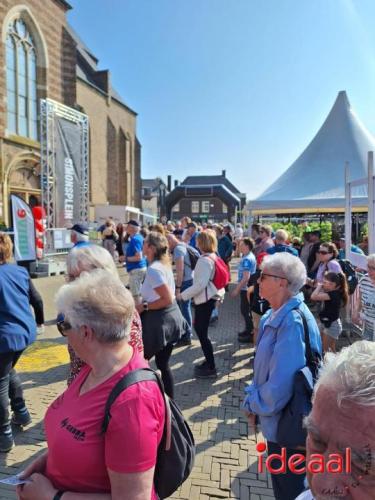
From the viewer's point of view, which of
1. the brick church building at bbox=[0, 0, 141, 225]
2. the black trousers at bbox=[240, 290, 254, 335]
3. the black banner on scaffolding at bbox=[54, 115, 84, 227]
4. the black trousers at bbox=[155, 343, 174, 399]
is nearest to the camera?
the black trousers at bbox=[155, 343, 174, 399]

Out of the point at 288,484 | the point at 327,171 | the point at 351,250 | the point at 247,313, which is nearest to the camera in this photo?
the point at 288,484

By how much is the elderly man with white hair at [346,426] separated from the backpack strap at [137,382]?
2.06 ft

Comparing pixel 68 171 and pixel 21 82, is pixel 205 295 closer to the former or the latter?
pixel 68 171

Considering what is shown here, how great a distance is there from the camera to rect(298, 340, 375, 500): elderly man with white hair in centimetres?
87

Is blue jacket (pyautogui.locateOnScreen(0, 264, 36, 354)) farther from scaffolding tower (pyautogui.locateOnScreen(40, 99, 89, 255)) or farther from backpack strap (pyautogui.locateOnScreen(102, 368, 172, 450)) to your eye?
scaffolding tower (pyautogui.locateOnScreen(40, 99, 89, 255))

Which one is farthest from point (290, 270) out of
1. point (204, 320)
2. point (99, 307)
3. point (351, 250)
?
point (351, 250)

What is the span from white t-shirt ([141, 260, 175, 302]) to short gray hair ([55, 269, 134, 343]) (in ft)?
5.69

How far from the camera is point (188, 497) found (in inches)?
107

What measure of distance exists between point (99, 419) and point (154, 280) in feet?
6.89

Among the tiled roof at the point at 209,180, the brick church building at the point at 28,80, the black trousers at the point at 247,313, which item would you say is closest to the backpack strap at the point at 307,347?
the black trousers at the point at 247,313

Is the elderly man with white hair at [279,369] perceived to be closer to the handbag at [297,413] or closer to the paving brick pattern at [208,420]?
the handbag at [297,413]

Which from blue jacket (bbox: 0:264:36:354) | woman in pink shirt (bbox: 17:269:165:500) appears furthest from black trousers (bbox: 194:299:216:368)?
woman in pink shirt (bbox: 17:269:165:500)

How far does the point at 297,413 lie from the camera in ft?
6.45

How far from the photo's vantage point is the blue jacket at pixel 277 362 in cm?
202
